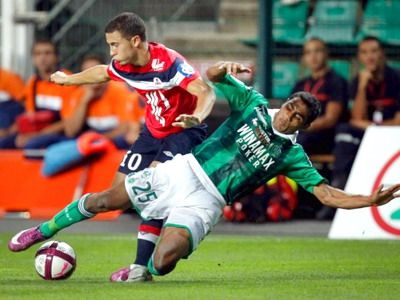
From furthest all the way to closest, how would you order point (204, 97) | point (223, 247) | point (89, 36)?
point (89, 36)
point (223, 247)
point (204, 97)

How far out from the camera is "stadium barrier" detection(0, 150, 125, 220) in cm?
1836

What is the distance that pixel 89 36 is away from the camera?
72.4 feet

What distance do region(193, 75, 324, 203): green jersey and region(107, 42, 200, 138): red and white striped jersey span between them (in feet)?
1.41

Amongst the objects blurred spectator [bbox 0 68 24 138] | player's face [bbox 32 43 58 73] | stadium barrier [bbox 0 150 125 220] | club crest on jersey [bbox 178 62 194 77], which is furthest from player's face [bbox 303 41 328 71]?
club crest on jersey [bbox 178 62 194 77]

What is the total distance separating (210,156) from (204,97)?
0.45m

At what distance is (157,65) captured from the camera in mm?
10922

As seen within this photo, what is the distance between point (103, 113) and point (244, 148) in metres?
8.30

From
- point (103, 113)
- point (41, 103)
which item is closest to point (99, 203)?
point (103, 113)

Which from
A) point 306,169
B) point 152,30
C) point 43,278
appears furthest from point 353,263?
point 152,30

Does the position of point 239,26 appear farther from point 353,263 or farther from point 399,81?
point 353,263

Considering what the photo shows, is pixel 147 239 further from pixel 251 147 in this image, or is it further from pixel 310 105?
pixel 310 105

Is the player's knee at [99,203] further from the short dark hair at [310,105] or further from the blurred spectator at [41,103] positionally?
the blurred spectator at [41,103]

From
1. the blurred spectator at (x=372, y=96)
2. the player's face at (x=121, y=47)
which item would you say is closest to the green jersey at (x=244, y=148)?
the player's face at (x=121, y=47)

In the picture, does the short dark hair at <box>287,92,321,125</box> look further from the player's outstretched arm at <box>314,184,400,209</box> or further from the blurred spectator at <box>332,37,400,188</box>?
the blurred spectator at <box>332,37,400,188</box>
